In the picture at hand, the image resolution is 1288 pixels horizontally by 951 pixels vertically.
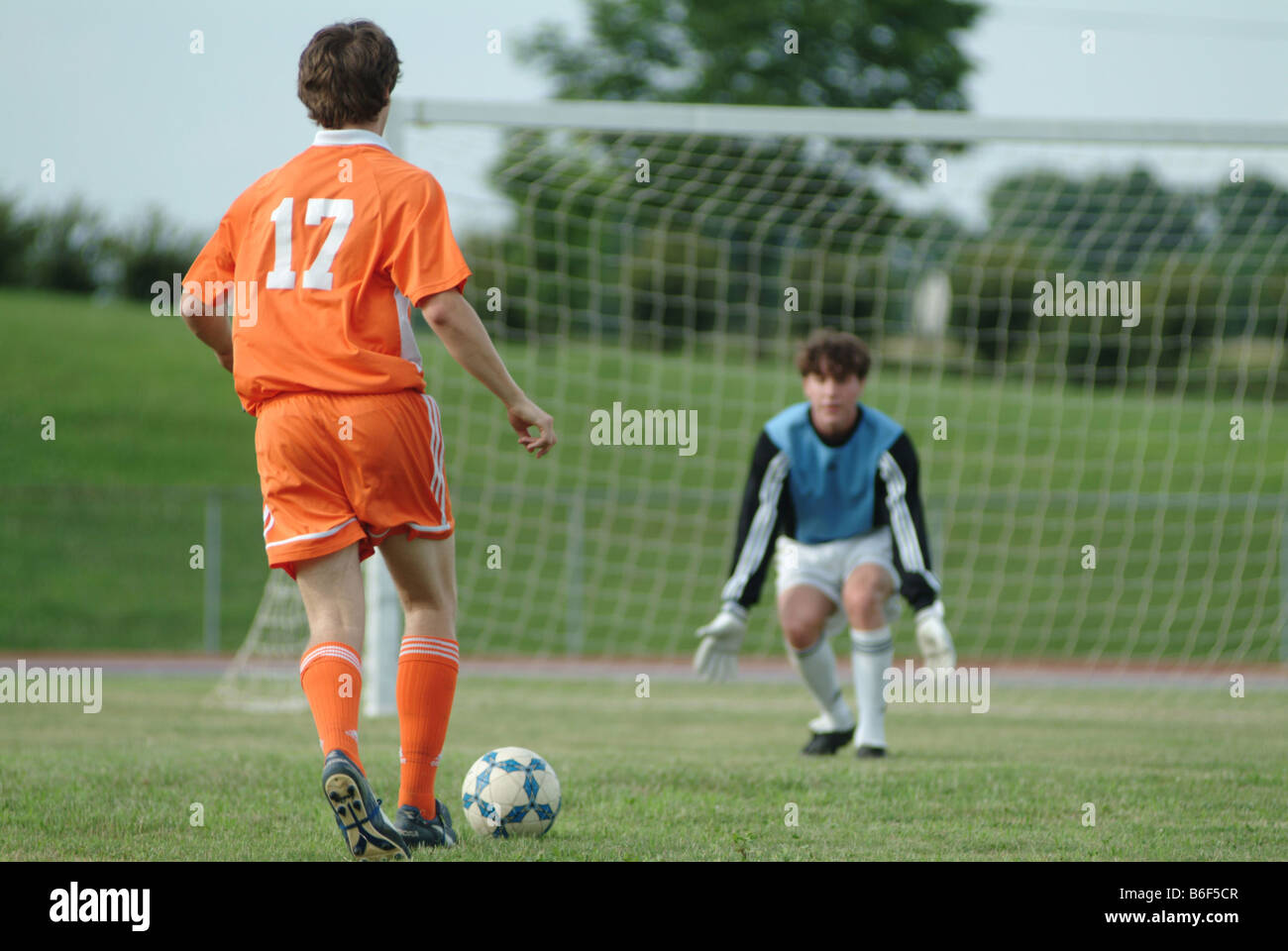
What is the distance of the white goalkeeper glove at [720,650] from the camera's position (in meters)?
5.96

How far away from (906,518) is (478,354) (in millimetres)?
3239

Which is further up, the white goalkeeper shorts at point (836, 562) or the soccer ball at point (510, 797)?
the white goalkeeper shorts at point (836, 562)

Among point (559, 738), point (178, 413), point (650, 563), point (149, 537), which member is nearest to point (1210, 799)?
point (559, 738)

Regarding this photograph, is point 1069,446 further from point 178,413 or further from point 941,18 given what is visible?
point 941,18

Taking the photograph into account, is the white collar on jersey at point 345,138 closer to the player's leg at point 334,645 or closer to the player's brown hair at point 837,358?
the player's leg at point 334,645

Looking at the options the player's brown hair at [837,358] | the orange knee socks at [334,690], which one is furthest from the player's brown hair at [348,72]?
the player's brown hair at [837,358]

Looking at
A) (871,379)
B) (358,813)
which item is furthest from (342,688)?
(871,379)

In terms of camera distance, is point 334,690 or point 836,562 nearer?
point 334,690

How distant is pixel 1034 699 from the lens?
1038 centimetres

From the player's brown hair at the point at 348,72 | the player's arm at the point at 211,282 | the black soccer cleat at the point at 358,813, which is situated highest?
the player's brown hair at the point at 348,72

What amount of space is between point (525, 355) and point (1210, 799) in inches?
803

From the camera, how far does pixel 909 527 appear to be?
6.50m

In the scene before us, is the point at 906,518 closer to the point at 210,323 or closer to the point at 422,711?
the point at 422,711

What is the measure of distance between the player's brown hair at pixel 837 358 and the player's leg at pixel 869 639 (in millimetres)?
910
